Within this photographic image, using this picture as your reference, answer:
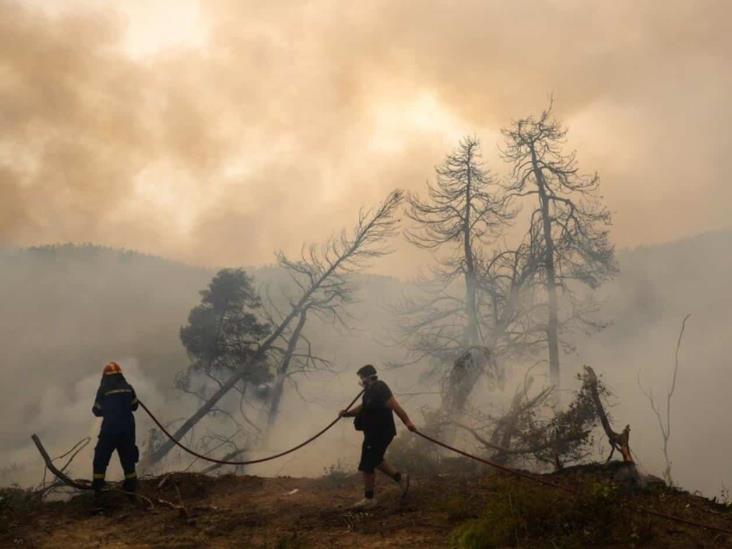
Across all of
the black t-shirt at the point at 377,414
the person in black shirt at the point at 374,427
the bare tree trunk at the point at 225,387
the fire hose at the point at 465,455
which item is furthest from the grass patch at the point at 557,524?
the bare tree trunk at the point at 225,387

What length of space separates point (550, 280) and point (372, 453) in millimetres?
14028

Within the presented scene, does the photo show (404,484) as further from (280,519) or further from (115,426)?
(115,426)

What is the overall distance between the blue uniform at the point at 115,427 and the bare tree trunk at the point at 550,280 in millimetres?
14053

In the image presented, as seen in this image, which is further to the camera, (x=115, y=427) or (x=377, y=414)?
(x=115, y=427)

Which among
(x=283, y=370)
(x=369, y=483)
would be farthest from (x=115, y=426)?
(x=283, y=370)

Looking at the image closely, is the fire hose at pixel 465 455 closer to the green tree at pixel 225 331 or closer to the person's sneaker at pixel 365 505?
the person's sneaker at pixel 365 505

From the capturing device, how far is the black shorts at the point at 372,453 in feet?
26.7

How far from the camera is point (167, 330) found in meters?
48.8

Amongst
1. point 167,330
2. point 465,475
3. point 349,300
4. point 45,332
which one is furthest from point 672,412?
point 45,332

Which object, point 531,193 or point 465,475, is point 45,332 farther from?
point 465,475

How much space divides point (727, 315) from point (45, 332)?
187ft

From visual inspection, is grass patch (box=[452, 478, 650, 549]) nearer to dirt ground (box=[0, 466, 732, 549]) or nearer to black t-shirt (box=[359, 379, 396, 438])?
dirt ground (box=[0, 466, 732, 549])

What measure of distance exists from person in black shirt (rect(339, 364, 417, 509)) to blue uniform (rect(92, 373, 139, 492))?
3718 millimetres

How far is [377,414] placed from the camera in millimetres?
8336
